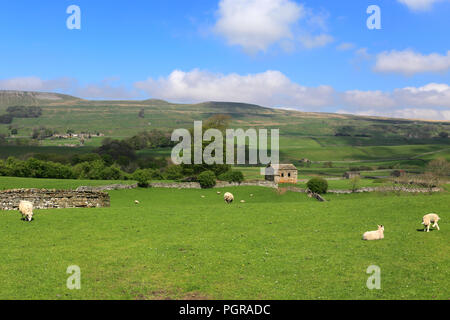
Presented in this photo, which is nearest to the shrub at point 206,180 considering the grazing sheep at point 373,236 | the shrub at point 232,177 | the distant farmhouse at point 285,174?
the shrub at point 232,177

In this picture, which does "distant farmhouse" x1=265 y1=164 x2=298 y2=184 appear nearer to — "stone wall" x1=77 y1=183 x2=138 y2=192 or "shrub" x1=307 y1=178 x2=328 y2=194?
"shrub" x1=307 y1=178 x2=328 y2=194

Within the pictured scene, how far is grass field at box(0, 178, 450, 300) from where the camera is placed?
41.8ft

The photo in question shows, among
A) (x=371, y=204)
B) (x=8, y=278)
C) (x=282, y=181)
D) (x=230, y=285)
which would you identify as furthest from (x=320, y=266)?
(x=282, y=181)

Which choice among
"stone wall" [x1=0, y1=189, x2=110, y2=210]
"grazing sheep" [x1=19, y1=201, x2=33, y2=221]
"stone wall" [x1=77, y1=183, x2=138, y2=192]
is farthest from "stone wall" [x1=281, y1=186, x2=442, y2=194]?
"grazing sheep" [x1=19, y1=201, x2=33, y2=221]

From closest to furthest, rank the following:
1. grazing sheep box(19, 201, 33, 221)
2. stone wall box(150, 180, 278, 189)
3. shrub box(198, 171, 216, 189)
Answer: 1. grazing sheep box(19, 201, 33, 221)
2. stone wall box(150, 180, 278, 189)
3. shrub box(198, 171, 216, 189)

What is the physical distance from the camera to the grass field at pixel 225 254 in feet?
41.8

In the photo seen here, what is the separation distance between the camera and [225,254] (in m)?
16.8

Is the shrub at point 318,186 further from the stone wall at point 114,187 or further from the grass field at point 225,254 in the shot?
the grass field at point 225,254

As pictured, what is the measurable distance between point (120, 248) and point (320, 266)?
32.0 ft

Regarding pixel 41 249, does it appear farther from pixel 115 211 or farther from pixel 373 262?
pixel 373 262

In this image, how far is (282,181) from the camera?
83.6 m

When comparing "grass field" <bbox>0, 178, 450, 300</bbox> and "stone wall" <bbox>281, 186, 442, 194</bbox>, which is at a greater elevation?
"grass field" <bbox>0, 178, 450, 300</bbox>

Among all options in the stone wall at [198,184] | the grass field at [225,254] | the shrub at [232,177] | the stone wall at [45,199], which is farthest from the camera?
the shrub at [232,177]

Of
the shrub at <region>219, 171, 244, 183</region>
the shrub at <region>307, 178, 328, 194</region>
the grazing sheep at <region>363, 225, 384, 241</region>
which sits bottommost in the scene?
the shrub at <region>307, 178, 328, 194</region>
